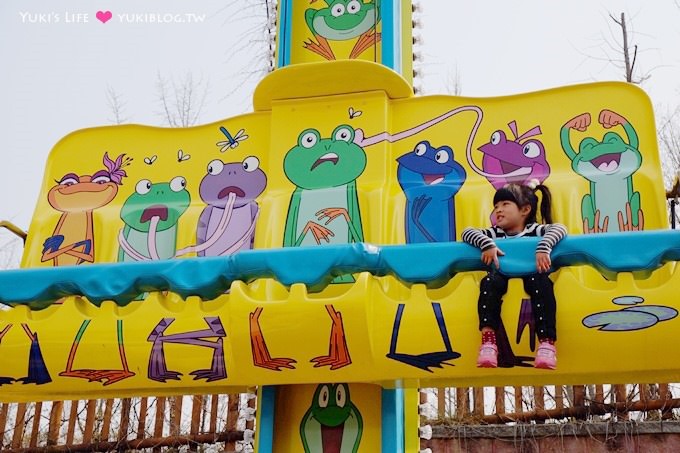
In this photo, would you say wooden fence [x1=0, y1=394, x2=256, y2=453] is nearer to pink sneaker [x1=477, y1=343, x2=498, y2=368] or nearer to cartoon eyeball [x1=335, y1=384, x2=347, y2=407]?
cartoon eyeball [x1=335, y1=384, x2=347, y2=407]

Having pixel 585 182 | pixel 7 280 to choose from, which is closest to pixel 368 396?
pixel 585 182

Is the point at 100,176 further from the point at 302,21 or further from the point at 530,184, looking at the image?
the point at 530,184

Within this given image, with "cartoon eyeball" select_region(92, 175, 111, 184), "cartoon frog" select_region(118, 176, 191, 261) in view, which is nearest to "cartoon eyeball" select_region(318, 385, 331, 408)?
"cartoon frog" select_region(118, 176, 191, 261)

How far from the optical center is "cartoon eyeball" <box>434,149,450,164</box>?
12.6ft

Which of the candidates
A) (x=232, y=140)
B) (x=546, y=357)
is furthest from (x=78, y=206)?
(x=546, y=357)

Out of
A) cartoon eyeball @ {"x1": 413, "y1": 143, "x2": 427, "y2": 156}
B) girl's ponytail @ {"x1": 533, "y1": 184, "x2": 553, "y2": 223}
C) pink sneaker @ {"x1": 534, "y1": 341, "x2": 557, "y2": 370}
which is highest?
cartoon eyeball @ {"x1": 413, "y1": 143, "x2": 427, "y2": 156}

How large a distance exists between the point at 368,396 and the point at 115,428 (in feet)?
9.93

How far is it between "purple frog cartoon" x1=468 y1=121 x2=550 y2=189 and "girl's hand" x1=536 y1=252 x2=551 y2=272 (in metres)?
0.95

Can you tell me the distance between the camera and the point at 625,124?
12.1ft

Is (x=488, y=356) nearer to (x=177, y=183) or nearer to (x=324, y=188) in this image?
(x=324, y=188)

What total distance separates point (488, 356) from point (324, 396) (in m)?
1.08

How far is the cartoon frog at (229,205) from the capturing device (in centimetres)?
389

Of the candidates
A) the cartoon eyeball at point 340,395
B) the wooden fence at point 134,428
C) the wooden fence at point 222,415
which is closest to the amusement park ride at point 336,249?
the cartoon eyeball at point 340,395

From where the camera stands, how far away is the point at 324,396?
3623 millimetres
